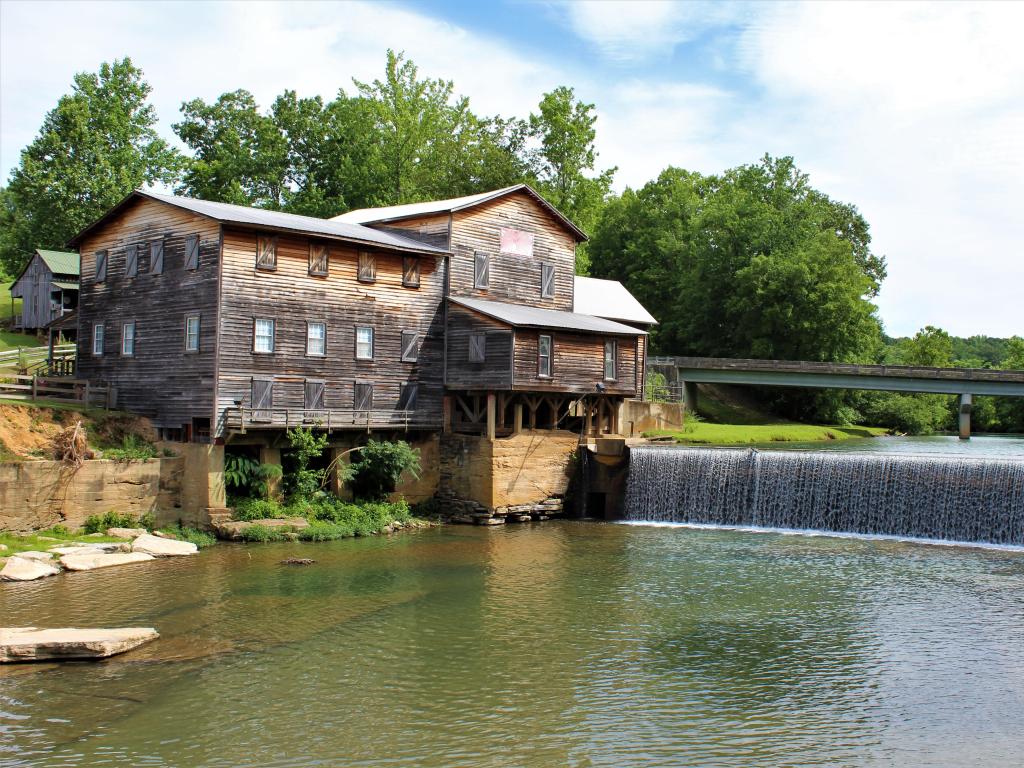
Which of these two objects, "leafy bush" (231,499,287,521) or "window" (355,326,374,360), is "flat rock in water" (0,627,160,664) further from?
"window" (355,326,374,360)

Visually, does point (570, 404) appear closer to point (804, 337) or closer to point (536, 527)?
point (536, 527)

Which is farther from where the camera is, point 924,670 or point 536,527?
point 536,527

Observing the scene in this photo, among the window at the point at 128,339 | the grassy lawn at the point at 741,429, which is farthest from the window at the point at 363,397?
the grassy lawn at the point at 741,429

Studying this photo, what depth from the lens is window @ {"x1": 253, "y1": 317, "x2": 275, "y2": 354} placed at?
106 ft

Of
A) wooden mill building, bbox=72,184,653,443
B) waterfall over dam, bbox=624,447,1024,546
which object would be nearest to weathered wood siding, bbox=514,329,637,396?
wooden mill building, bbox=72,184,653,443

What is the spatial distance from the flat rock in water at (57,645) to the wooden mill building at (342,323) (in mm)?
12456

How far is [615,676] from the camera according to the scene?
18.0 m

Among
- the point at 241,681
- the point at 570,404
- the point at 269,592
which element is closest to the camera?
the point at 241,681

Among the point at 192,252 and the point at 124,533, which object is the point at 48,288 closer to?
the point at 192,252

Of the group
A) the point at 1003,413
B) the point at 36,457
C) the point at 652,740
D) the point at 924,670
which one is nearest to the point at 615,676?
the point at 652,740

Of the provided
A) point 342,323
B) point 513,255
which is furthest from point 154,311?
point 513,255

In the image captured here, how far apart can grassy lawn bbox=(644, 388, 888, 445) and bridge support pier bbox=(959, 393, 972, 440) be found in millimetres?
5204

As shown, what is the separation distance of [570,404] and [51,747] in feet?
94.0

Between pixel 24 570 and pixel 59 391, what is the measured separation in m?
9.79
